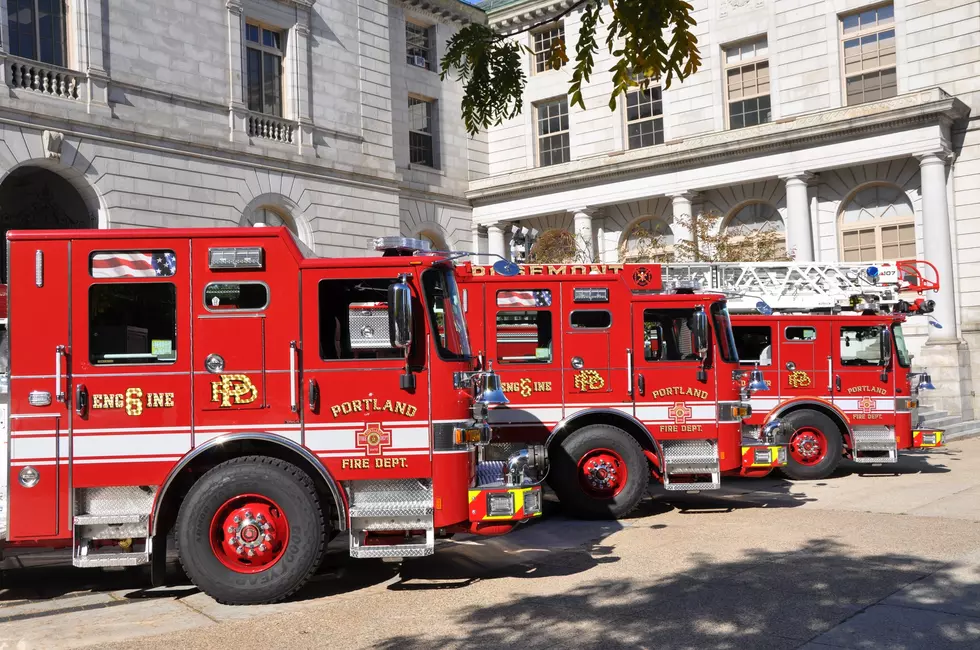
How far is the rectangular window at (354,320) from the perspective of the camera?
7.80 meters

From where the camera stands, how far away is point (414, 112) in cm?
3250

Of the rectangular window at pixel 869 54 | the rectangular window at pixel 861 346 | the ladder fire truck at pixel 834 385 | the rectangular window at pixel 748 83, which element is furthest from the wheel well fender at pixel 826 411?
the rectangular window at pixel 748 83

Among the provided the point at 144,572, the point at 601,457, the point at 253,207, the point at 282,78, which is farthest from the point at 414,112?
the point at 144,572

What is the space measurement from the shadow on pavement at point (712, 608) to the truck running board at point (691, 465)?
109 inches

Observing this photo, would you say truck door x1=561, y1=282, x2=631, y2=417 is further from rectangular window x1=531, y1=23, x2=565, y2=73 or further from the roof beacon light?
rectangular window x1=531, y1=23, x2=565, y2=73

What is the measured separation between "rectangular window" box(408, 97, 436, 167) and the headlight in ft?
83.1

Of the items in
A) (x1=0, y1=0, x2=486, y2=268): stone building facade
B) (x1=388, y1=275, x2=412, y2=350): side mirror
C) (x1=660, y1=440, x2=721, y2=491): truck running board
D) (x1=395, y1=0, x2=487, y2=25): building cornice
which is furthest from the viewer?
(x1=395, y1=0, x2=487, y2=25): building cornice

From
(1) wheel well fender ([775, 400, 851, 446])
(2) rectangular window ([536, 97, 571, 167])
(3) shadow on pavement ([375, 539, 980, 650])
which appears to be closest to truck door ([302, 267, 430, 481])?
(3) shadow on pavement ([375, 539, 980, 650])

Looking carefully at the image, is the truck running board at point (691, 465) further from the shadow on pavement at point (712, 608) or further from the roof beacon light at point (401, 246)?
the roof beacon light at point (401, 246)

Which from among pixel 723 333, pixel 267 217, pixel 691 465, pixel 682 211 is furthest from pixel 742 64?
pixel 691 465

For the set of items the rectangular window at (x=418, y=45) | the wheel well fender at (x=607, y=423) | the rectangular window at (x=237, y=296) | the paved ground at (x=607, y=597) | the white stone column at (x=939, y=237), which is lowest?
the paved ground at (x=607, y=597)

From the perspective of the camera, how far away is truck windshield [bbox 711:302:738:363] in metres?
12.2

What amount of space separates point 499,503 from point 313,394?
1.83 metres

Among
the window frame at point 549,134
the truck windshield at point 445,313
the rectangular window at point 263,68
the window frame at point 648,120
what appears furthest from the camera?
the window frame at point 549,134
